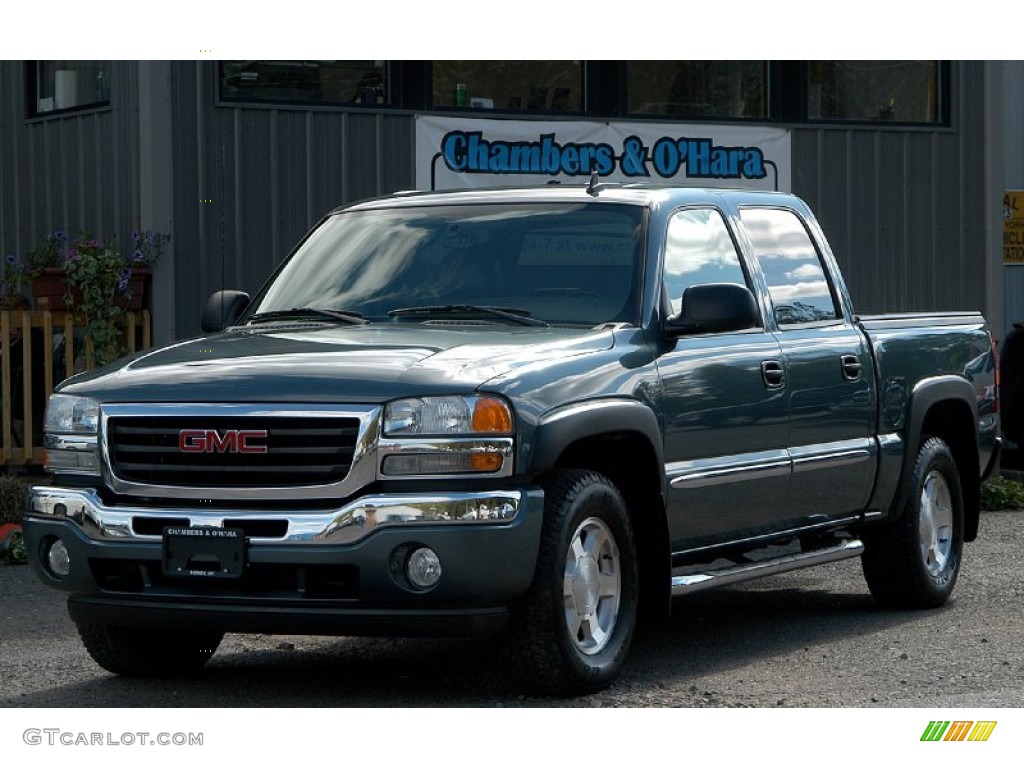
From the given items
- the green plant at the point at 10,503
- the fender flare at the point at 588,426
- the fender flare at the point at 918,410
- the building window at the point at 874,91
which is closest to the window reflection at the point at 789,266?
the fender flare at the point at 918,410

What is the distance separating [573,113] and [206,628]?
9.01 meters

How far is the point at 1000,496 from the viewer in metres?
14.1

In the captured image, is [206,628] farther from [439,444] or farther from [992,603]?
[992,603]

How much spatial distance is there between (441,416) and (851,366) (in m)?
3.00

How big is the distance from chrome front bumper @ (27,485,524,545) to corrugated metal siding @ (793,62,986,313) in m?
10.1

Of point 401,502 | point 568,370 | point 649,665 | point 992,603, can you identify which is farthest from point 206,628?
point 992,603

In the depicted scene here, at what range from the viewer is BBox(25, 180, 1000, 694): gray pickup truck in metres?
6.07

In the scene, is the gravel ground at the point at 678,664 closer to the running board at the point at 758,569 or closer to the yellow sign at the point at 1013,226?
the running board at the point at 758,569

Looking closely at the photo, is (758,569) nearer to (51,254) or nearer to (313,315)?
(313,315)

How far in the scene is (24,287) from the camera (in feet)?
47.9

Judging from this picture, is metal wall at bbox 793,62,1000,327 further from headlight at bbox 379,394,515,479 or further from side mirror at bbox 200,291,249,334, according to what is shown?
headlight at bbox 379,394,515,479

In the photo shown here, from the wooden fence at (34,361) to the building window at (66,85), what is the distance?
5.72ft

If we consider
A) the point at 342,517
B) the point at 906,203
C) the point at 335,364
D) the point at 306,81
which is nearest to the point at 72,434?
the point at 335,364

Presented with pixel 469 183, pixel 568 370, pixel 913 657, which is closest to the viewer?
pixel 568 370
